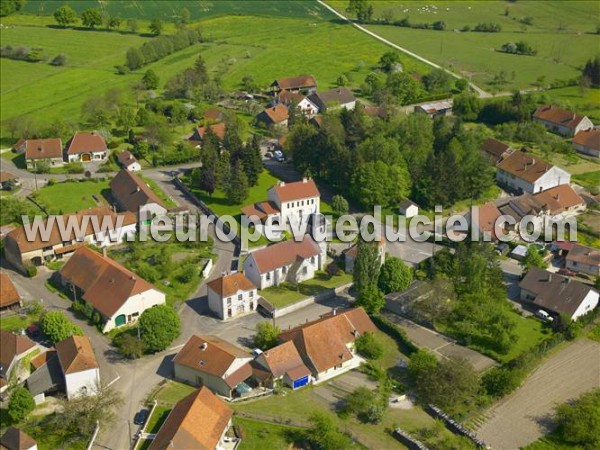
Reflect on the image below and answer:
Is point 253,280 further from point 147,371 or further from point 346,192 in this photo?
point 346,192

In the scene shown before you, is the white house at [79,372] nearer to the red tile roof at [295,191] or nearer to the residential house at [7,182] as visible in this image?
the red tile roof at [295,191]

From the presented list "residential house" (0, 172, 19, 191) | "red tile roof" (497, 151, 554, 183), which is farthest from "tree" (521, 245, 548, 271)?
"residential house" (0, 172, 19, 191)

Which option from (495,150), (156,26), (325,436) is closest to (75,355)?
(325,436)

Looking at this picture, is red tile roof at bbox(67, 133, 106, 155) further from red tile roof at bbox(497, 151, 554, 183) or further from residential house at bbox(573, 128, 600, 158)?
residential house at bbox(573, 128, 600, 158)

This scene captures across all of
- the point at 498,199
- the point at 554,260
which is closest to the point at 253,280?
the point at 554,260

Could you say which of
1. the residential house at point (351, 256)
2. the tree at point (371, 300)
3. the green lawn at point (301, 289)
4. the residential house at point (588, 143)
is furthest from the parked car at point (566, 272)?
the residential house at point (588, 143)

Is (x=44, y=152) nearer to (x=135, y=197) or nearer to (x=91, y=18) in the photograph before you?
(x=135, y=197)
